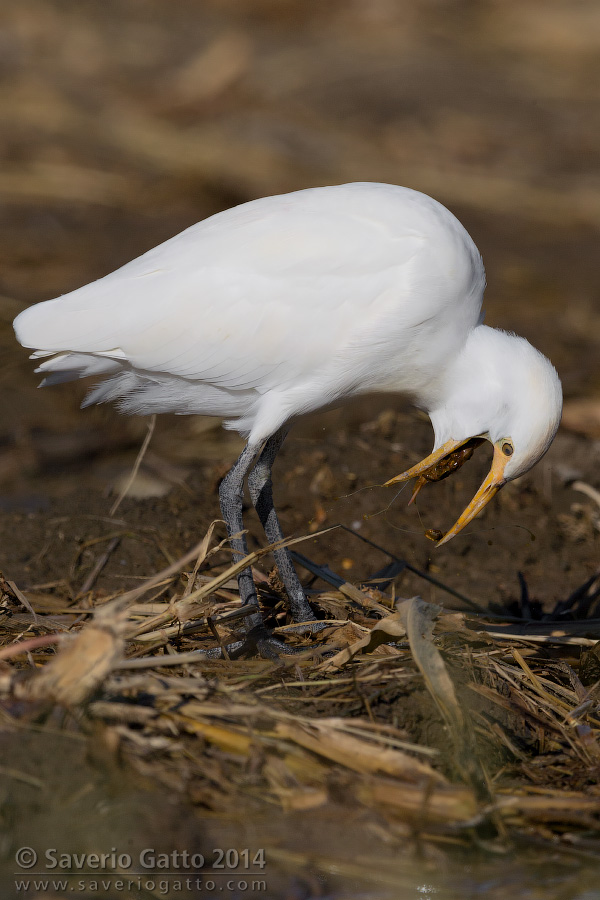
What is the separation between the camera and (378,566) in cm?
515

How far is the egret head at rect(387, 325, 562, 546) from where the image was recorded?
397 cm

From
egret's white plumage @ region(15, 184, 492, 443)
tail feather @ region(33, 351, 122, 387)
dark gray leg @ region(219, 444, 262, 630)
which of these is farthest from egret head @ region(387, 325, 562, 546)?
tail feather @ region(33, 351, 122, 387)

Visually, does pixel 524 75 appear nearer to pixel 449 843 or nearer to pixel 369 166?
pixel 369 166

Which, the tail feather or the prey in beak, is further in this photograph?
the tail feather

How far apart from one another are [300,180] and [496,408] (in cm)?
706

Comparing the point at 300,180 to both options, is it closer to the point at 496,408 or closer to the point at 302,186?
the point at 302,186

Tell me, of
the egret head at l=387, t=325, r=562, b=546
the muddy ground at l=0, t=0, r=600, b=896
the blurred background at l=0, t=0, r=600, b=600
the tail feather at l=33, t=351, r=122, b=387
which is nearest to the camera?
the egret head at l=387, t=325, r=562, b=546

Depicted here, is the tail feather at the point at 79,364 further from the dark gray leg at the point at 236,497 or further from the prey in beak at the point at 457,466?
the prey in beak at the point at 457,466

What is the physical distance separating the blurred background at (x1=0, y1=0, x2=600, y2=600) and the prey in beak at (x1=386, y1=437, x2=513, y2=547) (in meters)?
0.24

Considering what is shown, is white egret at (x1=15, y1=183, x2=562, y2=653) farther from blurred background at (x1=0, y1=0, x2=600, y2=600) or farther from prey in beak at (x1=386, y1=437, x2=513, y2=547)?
blurred background at (x1=0, y1=0, x2=600, y2=600)

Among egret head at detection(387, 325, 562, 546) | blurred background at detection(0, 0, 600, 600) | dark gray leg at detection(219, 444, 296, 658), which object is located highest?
egret head at detection(387, 325, 562, 546)

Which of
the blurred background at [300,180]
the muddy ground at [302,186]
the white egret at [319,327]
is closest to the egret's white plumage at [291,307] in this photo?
the white egret at [319,327]

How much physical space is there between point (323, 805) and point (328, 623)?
48.3 inches

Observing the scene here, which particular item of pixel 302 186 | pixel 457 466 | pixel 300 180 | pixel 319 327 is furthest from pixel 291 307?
pixel 300 180
